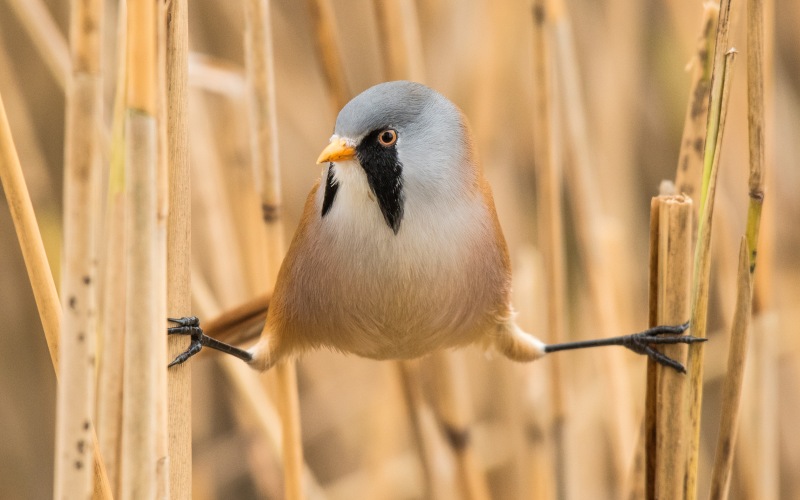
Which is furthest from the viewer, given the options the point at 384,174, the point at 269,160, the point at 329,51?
the point at 329,51

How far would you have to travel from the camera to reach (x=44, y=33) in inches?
69.8

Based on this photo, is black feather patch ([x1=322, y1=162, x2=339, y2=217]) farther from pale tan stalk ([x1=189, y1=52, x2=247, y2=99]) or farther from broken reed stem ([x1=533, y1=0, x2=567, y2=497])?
pale tan stalk ([x1=189, y1=52, x2=247, y2=99])

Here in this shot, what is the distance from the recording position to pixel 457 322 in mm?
1501

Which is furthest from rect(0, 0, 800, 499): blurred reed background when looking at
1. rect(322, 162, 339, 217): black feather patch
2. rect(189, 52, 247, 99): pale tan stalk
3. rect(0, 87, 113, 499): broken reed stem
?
rect(0, 87, 113, 499): broken reed stem

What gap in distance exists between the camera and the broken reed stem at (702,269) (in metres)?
1.11

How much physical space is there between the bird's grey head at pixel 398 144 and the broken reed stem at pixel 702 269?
15.9 inches

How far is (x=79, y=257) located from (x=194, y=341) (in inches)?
21.7

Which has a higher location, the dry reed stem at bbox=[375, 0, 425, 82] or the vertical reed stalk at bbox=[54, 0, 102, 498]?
the dry reed stem at bbox=[375, 0, 425, 82]

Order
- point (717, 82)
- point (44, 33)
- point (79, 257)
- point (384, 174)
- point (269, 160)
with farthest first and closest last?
point (44, 33), point (269, 160), point (384, 174), point (717, 82), point (79, 257)

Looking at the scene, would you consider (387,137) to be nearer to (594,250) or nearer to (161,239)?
(161,239)

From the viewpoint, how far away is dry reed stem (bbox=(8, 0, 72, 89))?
1.74 meters

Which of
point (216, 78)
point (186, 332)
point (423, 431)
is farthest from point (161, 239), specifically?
point (216, 78)

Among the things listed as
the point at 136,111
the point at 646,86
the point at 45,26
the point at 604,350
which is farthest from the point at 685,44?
the point at 136,111

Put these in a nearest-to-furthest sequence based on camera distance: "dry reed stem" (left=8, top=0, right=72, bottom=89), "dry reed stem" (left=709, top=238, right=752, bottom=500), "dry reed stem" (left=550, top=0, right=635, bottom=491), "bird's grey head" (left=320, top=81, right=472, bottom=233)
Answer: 1. "dry reed stem" (left=709, top=238, right=752, bottom=500)
2. "bird's grey head" (left=320, top=81, right=472, bottom=233)
3. "dry reed stem" (left=8, top=0, right=72, bottom=89)
4. "dry reed stem" (left=550, top=0, right=635, bottom=491)
